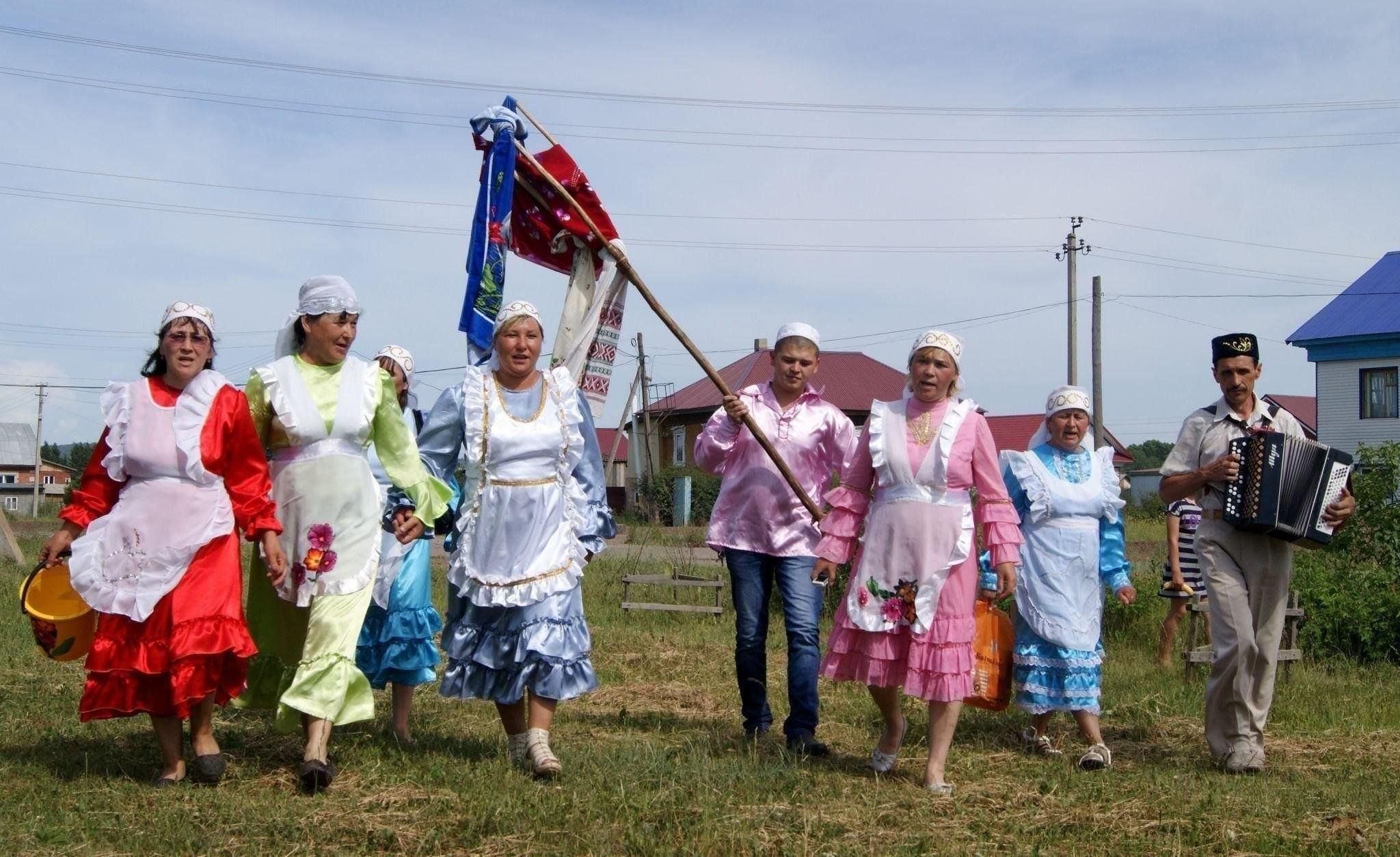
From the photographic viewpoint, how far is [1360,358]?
3569 centimetres

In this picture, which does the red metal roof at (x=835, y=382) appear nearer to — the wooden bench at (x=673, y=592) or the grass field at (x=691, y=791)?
the wooden bench at (x=673, y=592)

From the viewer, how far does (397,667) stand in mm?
6715

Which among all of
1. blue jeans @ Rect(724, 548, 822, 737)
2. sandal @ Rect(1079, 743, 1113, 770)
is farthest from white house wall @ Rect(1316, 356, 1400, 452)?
blue jeans @ Rect(724, 548, 822, 737)

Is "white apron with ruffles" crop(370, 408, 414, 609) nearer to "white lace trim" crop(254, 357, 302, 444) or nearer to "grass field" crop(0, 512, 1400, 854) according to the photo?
"grass field" crop(0, 512, 1400, 854)

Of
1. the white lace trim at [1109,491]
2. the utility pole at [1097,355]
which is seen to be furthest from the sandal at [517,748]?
→ the utility pole at [1097,355]

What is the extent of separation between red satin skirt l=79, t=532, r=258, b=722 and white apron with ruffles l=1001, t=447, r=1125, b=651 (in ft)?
12.8

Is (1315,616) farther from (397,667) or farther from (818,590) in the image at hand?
(397,667)

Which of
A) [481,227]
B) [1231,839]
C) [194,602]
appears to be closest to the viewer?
[1231,839]

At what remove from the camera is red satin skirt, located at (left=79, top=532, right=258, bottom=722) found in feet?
17.3

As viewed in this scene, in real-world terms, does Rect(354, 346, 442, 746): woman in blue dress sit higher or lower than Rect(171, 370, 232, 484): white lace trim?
lower

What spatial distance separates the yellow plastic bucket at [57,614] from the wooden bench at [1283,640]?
6861 millimetres

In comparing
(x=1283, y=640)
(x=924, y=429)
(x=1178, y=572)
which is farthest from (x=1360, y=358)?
(x=924, y=429)

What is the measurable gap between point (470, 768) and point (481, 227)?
258 centimetres

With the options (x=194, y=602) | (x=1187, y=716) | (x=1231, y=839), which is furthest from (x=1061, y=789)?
(x=194, y=602)
